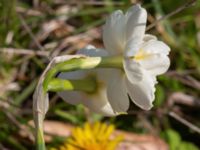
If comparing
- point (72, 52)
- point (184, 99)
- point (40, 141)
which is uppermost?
point (40, 141)

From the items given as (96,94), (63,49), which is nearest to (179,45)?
(63,49)

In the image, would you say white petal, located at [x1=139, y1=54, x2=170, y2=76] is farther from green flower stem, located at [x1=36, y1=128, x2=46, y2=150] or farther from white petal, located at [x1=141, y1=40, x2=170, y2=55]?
green flower stem, located at [x1=36, y1=128, x2=46, y2=150]

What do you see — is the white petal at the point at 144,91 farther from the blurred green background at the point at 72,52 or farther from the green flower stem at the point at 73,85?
the blurred green background at the point at 72,52

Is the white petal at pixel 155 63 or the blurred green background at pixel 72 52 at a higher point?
the white petal at pixel 155 63

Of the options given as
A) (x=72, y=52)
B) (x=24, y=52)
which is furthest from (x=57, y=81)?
(x=72, y=52)

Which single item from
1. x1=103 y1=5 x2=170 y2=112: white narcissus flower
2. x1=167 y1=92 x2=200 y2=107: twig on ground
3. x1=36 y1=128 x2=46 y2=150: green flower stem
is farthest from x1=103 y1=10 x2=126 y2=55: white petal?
x1=167 y1=92 x2=200 y2=107: twig on ground

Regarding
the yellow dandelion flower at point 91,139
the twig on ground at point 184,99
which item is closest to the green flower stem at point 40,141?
the yellow dandelion flower at point 91,139

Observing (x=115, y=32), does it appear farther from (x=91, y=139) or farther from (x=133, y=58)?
(x=91, y=139)
